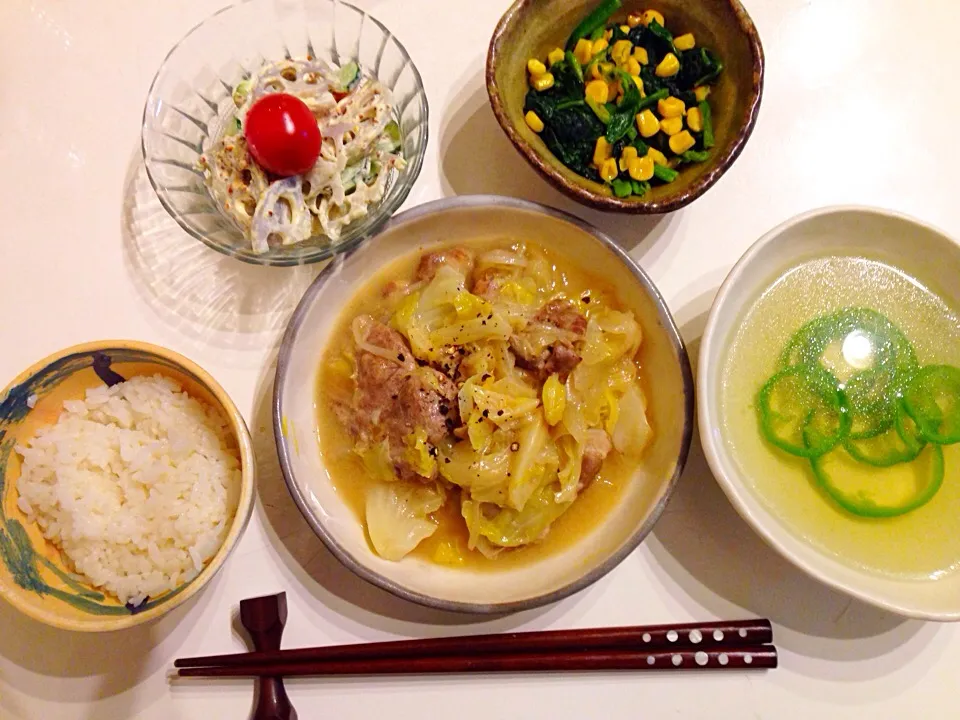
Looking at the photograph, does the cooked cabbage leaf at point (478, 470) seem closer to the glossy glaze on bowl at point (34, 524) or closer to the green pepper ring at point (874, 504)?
the glossy glaze on bowl at point (34, 524)

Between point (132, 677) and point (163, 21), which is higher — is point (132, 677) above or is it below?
below

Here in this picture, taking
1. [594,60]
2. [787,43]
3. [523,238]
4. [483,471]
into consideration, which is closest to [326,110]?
[523,238]

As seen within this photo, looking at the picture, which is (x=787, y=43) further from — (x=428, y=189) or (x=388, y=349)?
(x=388, y=349)

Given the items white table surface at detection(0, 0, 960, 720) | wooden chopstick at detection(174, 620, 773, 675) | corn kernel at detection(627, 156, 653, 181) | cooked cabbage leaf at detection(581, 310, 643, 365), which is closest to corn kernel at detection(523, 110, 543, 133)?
white table surface at detection(0, 0, 960, 720)

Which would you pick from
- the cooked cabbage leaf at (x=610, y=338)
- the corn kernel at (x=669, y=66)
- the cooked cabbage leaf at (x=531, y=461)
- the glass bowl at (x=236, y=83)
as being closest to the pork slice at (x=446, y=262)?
the glass bowl at (x=236, y=83)

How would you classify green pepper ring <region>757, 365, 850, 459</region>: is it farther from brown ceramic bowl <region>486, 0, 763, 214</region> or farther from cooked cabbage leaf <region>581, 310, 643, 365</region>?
brown ceramic bowl <region>486, 0, 763, 214</region>

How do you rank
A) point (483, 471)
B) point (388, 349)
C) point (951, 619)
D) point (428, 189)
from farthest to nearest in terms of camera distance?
point (428, 189), point (388, 349), point (483, 471), point (951, 619)
